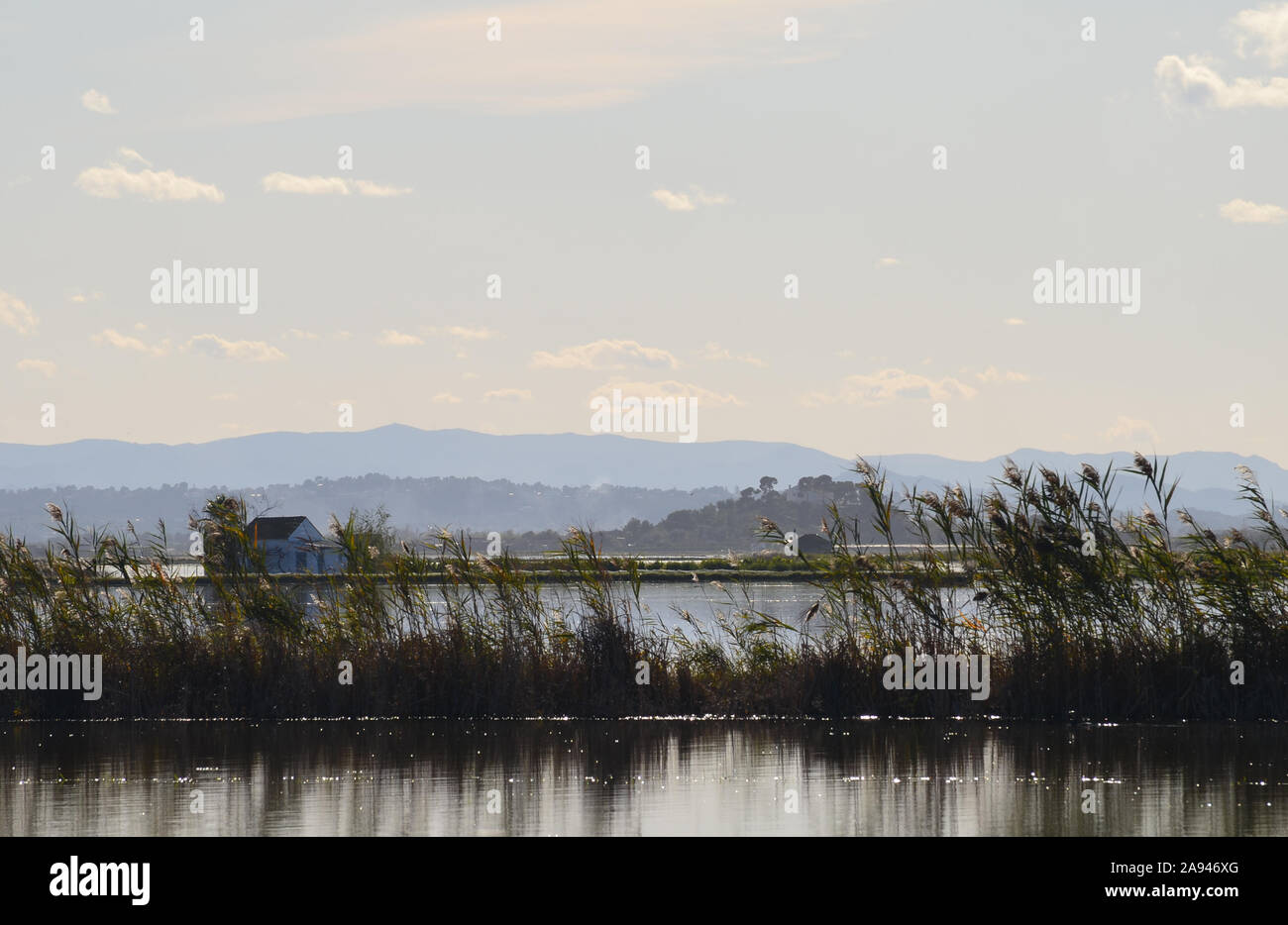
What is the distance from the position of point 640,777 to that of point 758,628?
4630 millimetres

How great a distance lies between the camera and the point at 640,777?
1398 centimetres

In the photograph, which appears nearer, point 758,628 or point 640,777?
point 640,777

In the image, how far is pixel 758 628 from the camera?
718 inches

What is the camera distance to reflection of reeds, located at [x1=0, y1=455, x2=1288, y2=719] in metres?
17.4

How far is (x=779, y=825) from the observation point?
11680 mm

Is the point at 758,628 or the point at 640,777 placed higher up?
the point at 758,628

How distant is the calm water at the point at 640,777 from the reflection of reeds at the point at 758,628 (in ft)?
1.90

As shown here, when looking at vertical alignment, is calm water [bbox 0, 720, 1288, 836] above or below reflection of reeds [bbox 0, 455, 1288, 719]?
below

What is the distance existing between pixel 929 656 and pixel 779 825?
646cm

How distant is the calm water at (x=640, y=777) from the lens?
11.8 m

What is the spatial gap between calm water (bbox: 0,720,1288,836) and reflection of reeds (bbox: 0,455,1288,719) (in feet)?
1.90

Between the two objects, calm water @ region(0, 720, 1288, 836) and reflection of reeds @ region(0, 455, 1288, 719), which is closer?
calm water @ region(0, 720, 1288, 836)
